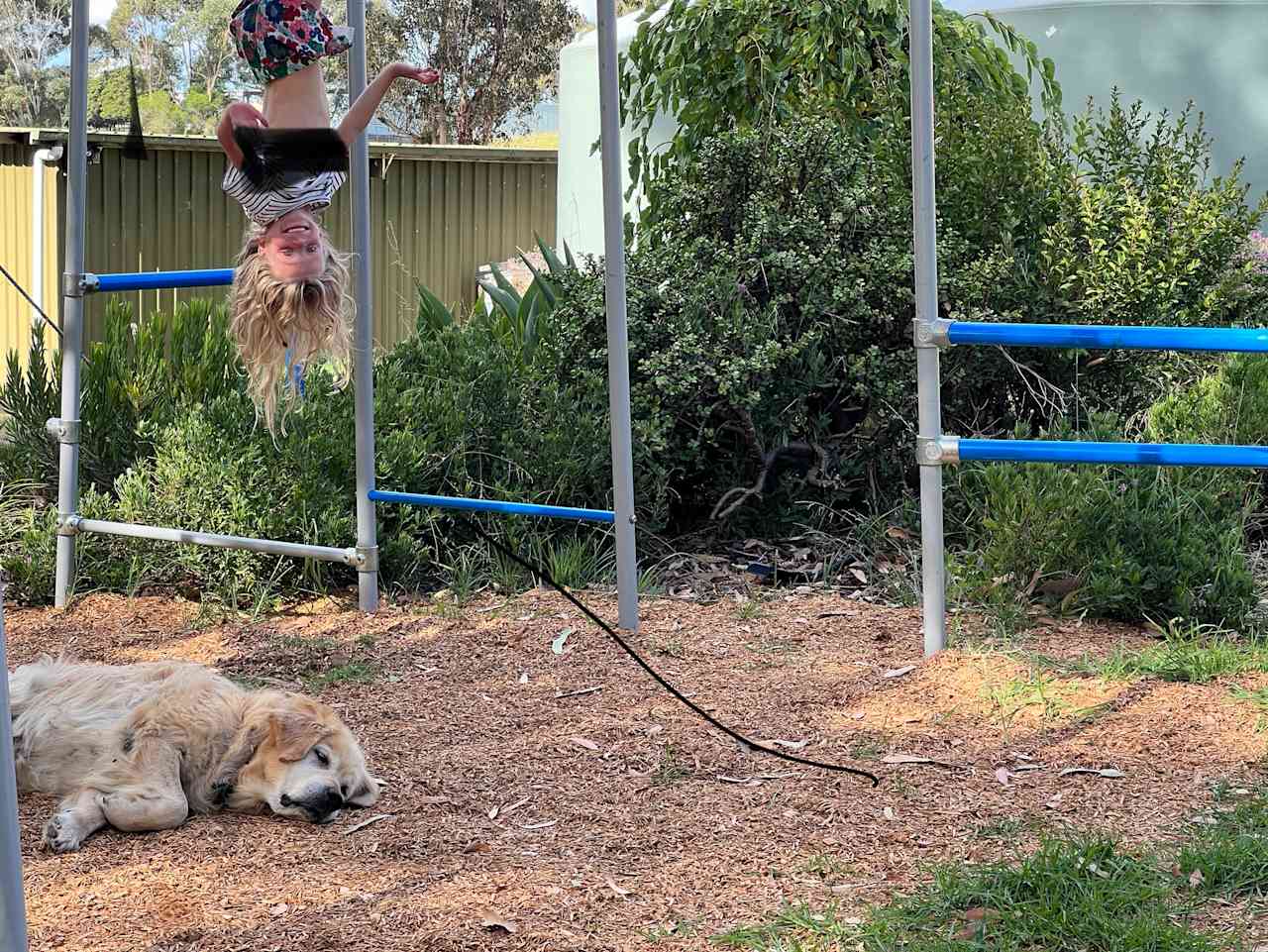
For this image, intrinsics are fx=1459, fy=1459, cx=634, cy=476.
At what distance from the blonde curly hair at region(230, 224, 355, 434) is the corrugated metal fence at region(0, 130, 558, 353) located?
5.04m

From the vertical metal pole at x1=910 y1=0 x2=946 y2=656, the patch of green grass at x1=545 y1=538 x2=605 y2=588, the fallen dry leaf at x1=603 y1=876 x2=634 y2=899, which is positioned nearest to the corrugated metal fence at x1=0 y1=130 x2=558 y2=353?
the patch of green grass at x1=545 y1=538 x2=605 y2=588

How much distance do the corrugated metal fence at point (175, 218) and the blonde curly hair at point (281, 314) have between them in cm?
504

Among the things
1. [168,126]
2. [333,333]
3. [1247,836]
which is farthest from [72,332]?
[168,126]

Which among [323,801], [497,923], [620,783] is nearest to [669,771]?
[620,783]

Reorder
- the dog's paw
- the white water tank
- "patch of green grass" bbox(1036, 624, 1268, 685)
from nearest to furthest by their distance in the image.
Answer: the dog's paw
"patch of green grass" bbox(1036, 624, 1268, 685)
the white water tank

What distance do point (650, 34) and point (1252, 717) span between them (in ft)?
20.3

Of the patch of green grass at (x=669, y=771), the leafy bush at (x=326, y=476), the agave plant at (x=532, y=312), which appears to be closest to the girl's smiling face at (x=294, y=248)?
the patch of green grass at (x=669, y=771)

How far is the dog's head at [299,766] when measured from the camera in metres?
3.69

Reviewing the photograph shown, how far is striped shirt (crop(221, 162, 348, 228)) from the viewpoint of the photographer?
3.88 meters

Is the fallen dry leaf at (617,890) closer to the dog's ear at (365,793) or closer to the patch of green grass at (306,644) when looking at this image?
the dog's ear at (365,793)

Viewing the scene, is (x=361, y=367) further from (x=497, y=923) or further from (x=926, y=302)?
(x=497, y=923)

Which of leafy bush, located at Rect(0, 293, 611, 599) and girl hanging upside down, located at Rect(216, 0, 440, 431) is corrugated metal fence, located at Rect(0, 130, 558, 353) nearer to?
leafy bush, located at Rect(0, 293, 611, 599)

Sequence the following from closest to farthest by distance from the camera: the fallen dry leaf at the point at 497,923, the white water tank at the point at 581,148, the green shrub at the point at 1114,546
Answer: the fallen dry leaf at the point at 497,923, the green shrub at the point at 1114,546, the white water tank at the point at 581,148

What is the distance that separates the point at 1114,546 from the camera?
5.47 m
